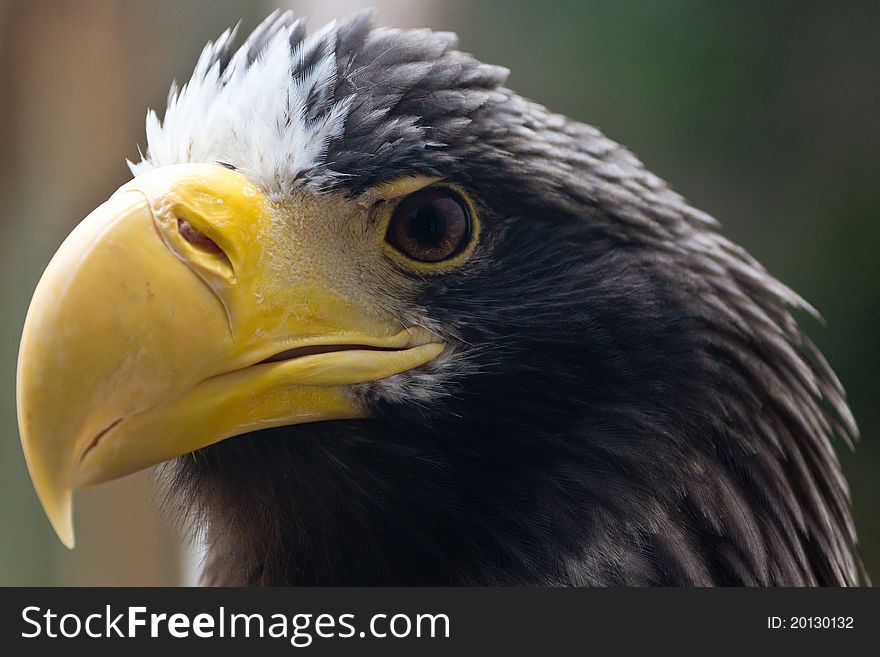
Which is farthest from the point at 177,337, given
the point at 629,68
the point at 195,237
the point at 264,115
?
the point at 629,68

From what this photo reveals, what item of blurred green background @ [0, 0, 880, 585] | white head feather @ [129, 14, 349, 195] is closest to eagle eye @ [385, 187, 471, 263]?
white head feather @ [129, 14, 349, 195]

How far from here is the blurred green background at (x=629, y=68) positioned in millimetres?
2557

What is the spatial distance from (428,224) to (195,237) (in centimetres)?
27

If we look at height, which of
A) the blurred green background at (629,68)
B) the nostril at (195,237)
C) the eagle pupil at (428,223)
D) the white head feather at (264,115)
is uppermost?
the blurred green background at (629,68)

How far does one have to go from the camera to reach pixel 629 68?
332cm

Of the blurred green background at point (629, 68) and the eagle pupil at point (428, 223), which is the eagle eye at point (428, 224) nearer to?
the eagle pupil at point (428, 223)

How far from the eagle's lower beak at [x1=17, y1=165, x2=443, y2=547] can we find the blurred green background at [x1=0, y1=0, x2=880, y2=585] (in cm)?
128

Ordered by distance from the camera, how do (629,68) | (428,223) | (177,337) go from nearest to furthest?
(177,337), (428,223), (629,68)

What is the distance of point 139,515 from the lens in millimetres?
2639

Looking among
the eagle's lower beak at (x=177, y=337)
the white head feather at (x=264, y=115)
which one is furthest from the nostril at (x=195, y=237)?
the white head feather at (x=264, y=115)

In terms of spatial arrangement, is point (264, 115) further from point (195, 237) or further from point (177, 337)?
point (177, 337)

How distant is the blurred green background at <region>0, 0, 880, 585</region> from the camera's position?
101 inches

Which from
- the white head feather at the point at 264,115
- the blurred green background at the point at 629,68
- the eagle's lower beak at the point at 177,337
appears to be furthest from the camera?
the blurred green background at the point at 629,68

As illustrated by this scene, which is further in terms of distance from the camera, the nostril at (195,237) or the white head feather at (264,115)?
the white head feather at (264,115)
